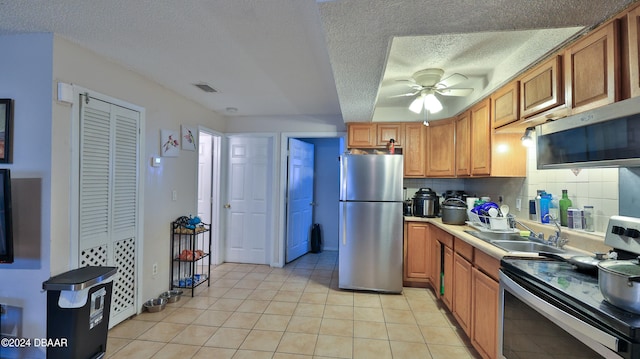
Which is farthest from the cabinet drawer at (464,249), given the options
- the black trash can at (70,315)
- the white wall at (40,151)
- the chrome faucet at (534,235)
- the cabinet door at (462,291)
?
the white wall at (40,151)

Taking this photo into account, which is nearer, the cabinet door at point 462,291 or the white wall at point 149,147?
the white wall at point 149,147

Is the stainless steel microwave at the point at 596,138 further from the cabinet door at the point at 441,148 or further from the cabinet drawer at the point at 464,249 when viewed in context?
the cabinet door at the point at 441,148

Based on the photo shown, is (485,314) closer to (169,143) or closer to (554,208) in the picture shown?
(554,208)

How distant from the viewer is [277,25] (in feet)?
5.82

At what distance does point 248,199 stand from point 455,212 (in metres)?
2.85

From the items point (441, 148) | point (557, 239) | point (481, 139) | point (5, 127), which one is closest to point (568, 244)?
point (557, 239)

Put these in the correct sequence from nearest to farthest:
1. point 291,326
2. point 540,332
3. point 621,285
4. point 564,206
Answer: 1. point 621,285
2. point 540,332
3. point 564,206
4. point 291,326

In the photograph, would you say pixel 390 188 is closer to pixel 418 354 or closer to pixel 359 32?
pixel 418 354

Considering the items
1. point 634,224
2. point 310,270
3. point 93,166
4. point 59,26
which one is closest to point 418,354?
point 634,224

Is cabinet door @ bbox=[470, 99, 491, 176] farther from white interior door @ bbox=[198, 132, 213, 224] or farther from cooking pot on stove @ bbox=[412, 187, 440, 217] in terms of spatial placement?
white interior door @ bbox=[198, 132, 213, 224]

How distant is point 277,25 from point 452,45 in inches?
49.7

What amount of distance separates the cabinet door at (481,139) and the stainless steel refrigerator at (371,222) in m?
0.75

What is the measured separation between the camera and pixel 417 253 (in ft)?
11.1

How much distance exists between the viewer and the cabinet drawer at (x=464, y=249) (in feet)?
7.21
